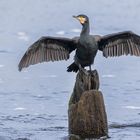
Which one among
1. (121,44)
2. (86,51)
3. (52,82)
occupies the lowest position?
(52,82)

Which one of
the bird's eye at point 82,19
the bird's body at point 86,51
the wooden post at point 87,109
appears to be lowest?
the wooden post at point 87,109

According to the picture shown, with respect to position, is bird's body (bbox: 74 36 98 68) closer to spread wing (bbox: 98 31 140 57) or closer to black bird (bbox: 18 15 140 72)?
black bird (bbox: 18 15 140 72)

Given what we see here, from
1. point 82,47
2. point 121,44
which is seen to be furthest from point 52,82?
point 82,47

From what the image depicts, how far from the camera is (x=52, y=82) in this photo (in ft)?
70.7

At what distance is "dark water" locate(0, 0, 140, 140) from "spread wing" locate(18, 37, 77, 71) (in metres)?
1.44

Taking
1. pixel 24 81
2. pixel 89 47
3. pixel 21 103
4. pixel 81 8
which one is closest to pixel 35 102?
pixel 21 103

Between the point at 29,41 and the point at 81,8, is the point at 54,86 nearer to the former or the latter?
the point at 29,41

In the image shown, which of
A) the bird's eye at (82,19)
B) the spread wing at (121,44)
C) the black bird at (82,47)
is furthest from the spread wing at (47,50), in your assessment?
the spread wing at (121,44)

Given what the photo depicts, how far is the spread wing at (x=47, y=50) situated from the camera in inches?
685

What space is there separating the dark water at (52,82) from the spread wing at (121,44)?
1.53 meters

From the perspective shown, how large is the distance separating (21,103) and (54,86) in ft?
4.76

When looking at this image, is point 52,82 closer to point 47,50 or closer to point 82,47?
point 47,50

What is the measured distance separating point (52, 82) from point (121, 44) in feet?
12.9

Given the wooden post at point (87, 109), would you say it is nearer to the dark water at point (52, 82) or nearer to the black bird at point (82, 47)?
the black bird at point (82, 47)
